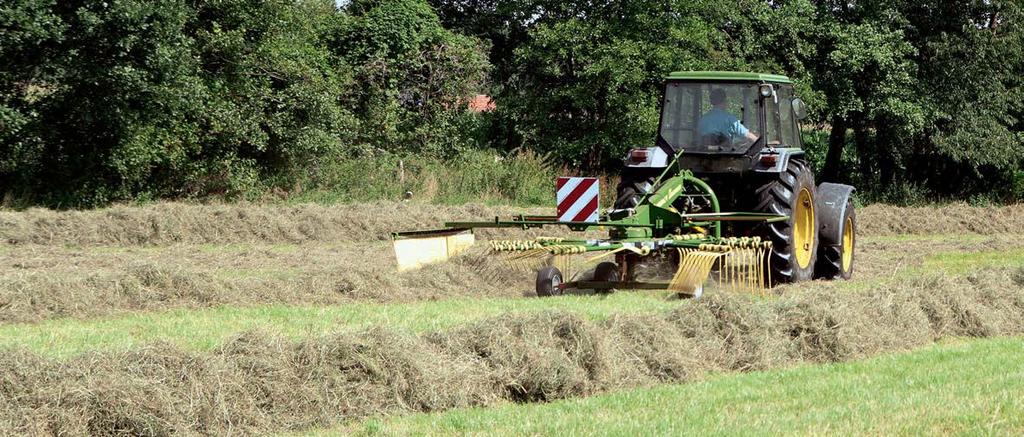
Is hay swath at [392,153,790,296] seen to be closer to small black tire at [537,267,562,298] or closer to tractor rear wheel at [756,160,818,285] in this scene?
small black tire at [537,267,562,298]

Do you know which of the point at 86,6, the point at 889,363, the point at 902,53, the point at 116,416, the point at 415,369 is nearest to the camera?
the point at 116,416

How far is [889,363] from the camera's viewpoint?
8.12 m

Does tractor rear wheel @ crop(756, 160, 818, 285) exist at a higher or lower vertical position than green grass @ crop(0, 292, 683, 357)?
higher

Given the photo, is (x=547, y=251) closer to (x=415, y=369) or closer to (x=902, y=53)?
(x=415, y=369)

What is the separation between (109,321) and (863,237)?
13.6 meters

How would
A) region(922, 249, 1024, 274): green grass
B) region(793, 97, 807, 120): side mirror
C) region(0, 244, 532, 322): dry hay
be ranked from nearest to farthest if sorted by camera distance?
region(0, 244, 532, 322): dry hay → region(793, 97, 807, 120): side mirror → region(922, 249, 1024, 274): green grass

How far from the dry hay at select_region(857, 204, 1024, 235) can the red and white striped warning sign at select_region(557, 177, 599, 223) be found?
10.5m

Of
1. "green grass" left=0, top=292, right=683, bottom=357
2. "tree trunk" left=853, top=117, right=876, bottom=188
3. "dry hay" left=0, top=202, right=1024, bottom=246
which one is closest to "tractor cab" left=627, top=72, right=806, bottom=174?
"green grass" left=0, top=292, right=683, bottom=357

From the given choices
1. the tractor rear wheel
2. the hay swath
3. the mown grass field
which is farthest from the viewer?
the tractor rear wheel

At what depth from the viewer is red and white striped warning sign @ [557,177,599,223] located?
1123 cm

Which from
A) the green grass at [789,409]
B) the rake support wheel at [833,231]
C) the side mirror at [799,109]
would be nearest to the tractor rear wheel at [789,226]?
the rake support wheel at [833,231]

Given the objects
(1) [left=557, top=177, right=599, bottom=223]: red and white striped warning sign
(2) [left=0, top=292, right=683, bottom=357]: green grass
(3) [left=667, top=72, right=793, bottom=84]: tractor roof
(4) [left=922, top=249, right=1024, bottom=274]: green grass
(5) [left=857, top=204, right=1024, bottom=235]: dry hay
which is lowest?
(4) [left=922, top=249, right=1024, bottom=274]: green grass

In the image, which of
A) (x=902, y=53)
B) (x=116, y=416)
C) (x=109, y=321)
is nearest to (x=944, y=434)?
(x=116, y=416)

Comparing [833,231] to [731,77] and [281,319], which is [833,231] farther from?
[281,319]
